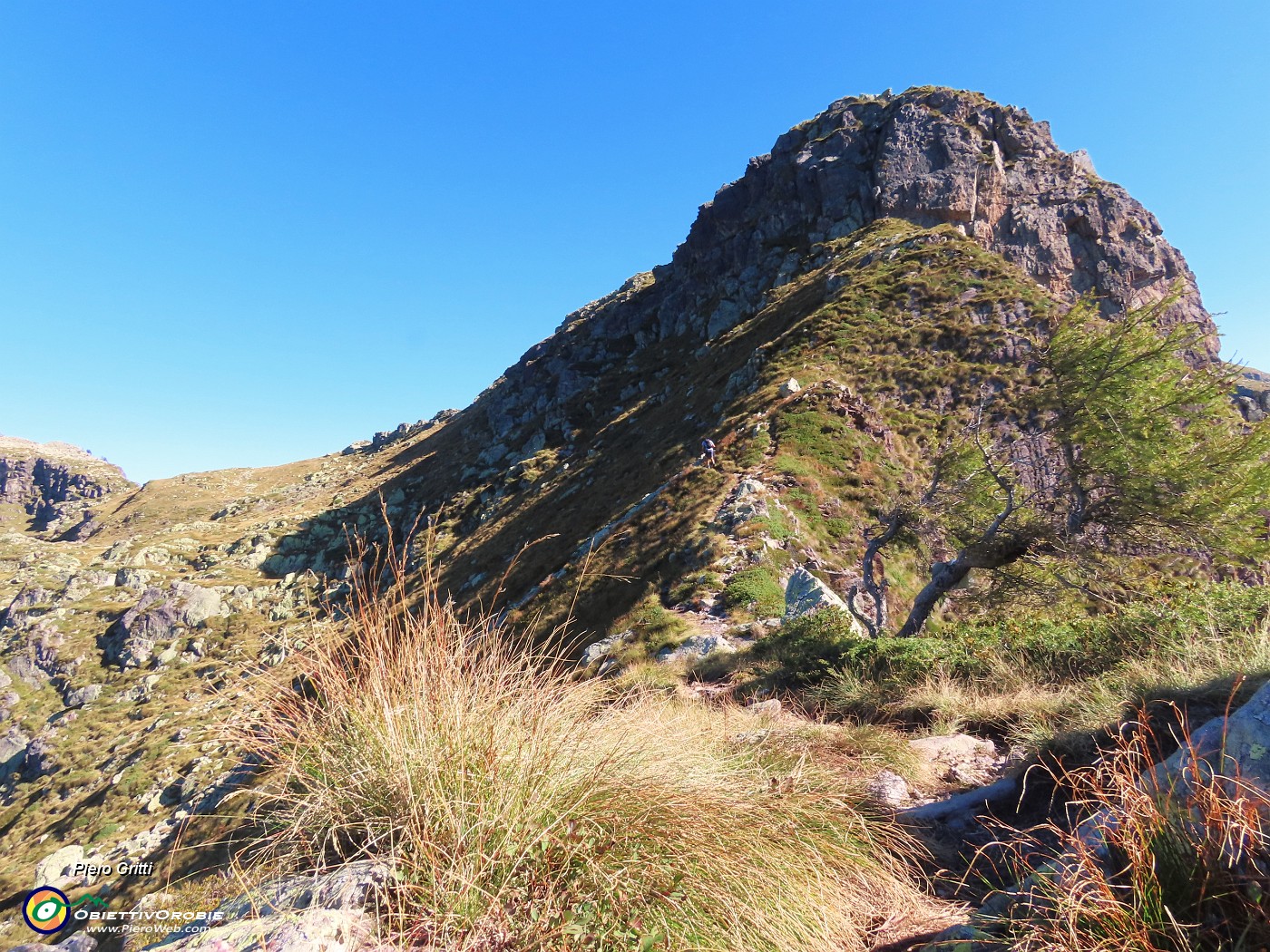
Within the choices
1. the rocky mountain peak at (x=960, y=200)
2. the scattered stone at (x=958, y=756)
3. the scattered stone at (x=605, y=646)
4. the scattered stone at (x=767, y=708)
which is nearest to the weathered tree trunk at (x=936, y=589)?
the scattered stone at (x=767, y=708)

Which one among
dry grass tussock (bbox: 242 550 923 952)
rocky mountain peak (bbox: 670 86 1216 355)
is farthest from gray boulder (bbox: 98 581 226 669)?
dry grass tussock (bbox: 242 550 923 952)

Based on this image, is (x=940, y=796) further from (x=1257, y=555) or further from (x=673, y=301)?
(x=673, y=301)

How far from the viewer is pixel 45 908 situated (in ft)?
20.4

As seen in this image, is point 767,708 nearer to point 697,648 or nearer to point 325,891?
point 697,648

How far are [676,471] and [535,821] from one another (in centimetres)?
2430

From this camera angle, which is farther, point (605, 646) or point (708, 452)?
point (708, 452)

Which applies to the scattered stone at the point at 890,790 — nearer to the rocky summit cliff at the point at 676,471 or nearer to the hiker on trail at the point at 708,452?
A: the rocky summit cliff at the point at 676,471

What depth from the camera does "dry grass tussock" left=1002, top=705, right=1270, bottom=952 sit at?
6.73 ft

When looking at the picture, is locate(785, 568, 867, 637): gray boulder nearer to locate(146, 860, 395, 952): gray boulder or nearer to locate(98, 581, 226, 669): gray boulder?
locate(146, 860, 395, 952): gray boulder

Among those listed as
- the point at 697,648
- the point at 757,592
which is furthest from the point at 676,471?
the point at 697,648

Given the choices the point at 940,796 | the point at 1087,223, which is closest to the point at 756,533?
the point at 940,796

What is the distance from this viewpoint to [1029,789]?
4336 millimetres

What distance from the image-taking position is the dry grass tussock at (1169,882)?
2.05 m

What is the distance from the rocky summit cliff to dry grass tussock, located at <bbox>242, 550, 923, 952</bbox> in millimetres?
566
